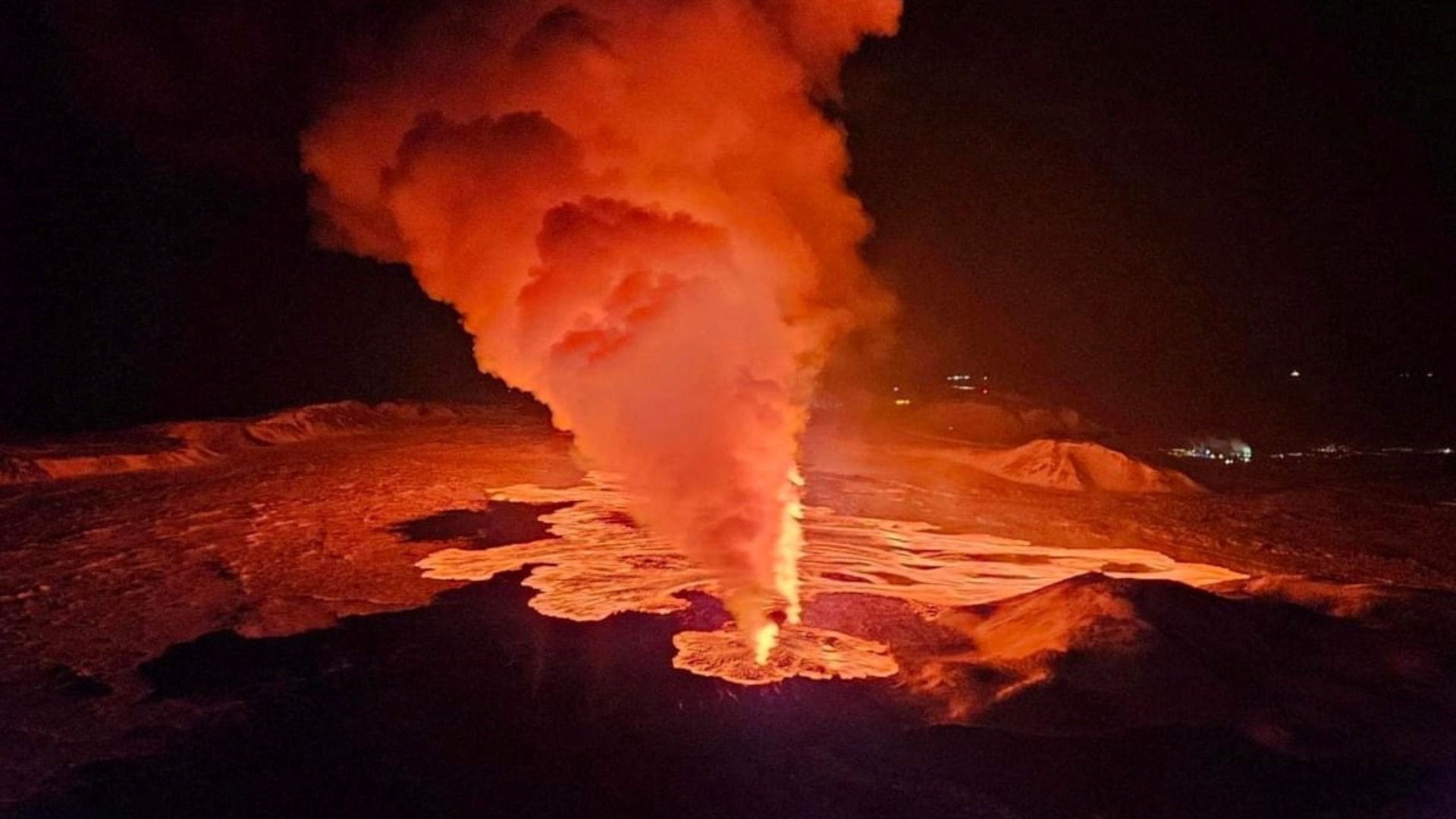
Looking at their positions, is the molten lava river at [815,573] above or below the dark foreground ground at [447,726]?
above

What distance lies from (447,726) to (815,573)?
5.18m

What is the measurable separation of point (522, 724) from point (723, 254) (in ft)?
28.3

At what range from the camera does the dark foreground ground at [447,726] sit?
17.3 feet

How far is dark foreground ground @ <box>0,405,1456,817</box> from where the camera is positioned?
5.29 m

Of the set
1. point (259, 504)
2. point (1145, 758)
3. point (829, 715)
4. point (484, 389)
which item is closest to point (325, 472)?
point (259, 504)

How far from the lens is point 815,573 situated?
1033 cm

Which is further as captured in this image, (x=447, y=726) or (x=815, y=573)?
(x=815, y=573)

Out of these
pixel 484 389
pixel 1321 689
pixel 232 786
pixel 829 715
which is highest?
pixel 484 389

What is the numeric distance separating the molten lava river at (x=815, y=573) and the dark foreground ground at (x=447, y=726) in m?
0.35

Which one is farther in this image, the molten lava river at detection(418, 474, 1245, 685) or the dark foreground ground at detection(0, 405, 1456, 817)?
the molten lava river at detection(418, 474, 1245, 685)

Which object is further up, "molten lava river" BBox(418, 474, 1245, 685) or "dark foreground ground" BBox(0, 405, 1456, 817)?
"molten lava river" BBox(418, 474, 1245, 685)

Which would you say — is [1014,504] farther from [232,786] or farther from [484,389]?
[484,389]

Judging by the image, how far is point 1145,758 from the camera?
5.93 m

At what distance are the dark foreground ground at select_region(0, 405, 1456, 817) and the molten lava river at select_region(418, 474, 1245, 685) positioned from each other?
353 mm
